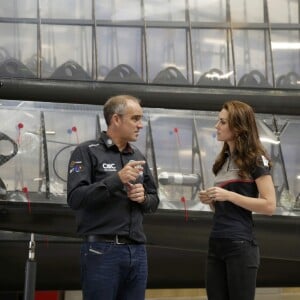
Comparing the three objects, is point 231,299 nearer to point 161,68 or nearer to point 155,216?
point 155,216

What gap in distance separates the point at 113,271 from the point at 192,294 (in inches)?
200

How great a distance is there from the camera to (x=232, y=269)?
2654mm

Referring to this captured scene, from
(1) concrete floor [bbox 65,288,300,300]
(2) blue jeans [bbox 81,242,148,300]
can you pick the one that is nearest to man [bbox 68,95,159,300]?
(2) blue jeans [bbox 81,242,148,300]

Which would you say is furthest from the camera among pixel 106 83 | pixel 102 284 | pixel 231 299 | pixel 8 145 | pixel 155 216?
pixel 106 83

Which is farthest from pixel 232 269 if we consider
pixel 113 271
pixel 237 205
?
pixel 113 271

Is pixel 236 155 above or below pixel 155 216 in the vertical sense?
above

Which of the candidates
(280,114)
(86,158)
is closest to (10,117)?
(280,114)

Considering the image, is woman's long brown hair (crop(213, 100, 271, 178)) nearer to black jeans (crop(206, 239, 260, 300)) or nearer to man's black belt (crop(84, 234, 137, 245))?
black jeans (crop(206, 239, 260, 300))

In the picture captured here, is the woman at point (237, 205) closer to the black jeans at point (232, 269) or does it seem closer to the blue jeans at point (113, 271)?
the black jeans at point (232, 269)

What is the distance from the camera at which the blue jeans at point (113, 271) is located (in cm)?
248

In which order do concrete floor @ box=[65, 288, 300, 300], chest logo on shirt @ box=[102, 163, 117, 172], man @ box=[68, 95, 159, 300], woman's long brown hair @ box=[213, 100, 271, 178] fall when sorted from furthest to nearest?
concrete floor @ box=[65, 288, 300, 300] → woman's long brown hair @ box=[213, 100, 271, 178] → chest logo on shirt @ box=[102, 163, 117, 172] → man @ box=[68, 95, 159, 300]

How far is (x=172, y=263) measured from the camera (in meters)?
5.18

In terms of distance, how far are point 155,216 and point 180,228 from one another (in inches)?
8.5

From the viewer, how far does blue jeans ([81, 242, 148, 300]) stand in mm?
2477
